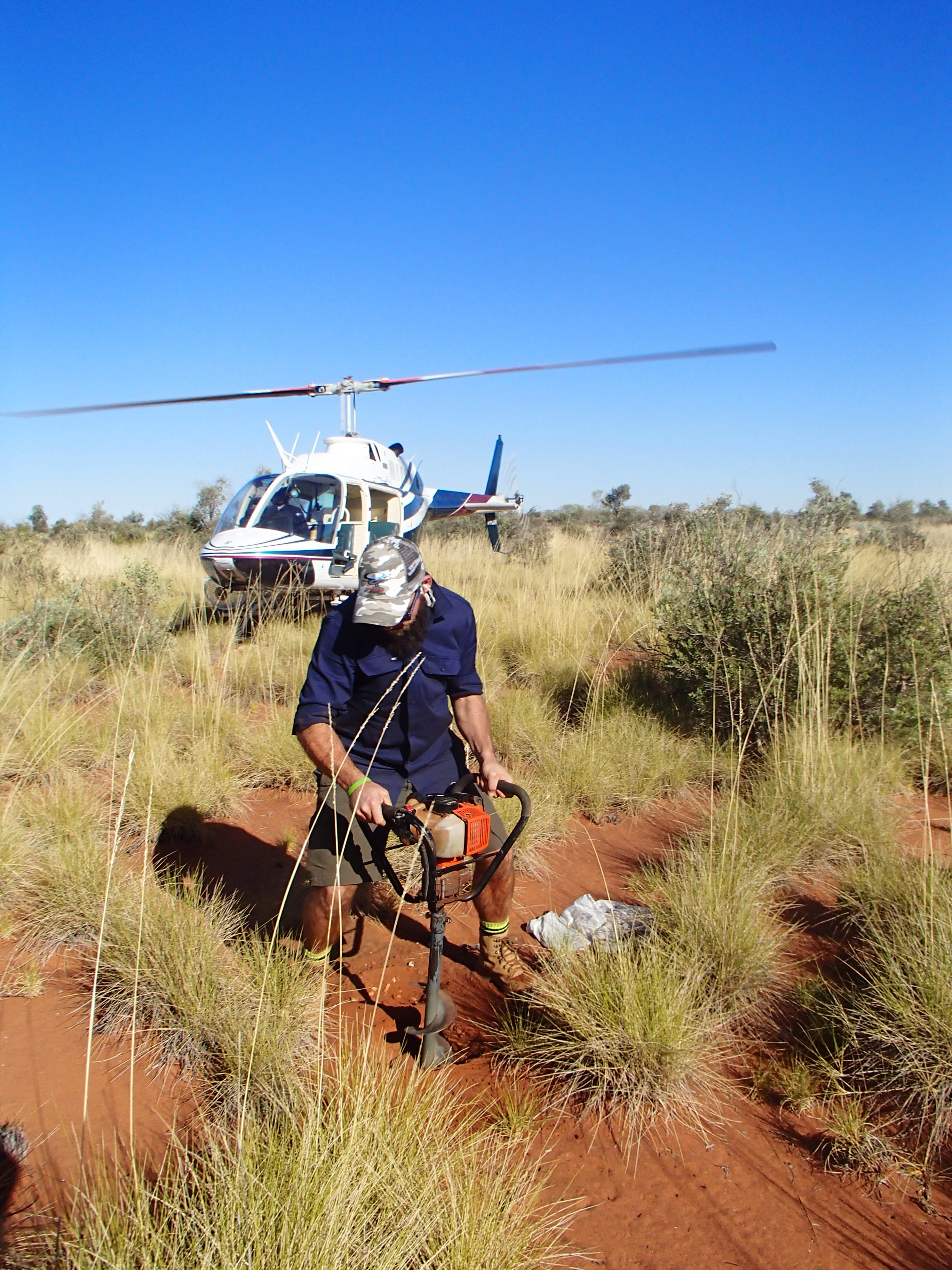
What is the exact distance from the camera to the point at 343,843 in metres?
2.83

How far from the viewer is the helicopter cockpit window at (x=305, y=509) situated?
30.1ft

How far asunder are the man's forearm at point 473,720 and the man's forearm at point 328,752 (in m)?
0.49

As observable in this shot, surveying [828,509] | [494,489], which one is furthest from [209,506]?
[828,509]

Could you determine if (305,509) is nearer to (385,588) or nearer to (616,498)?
(385,588)

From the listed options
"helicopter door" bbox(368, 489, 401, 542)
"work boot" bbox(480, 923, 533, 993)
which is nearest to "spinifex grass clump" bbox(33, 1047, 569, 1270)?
"work boot" bbox(480, 923, 533, 993)

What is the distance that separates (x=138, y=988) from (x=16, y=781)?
2.57 metres

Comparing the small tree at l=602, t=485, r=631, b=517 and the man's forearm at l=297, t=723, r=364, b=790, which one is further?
the small tree at l=602, t=485, r=631, b=517

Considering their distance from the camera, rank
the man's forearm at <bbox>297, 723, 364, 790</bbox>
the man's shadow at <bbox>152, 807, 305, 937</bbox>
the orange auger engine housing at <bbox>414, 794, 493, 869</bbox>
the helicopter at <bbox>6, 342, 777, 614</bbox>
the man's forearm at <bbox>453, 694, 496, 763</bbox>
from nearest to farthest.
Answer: the orange auger engine housing at <bbox>414, 794, 493, 869</bbox> → the man's forearm at <bbox>297, 723, 364, 790</bbox> → the man's forearm at <bbox>453, 694, 496, 763</bbox> → the man's shadow at <bbox>152, 807, 305, 937</bbox> → the helicopter at <bbox>6, 342, 777, 614</bbox>

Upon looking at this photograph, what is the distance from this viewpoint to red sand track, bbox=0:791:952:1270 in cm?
201

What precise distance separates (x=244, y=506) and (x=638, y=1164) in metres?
8.47

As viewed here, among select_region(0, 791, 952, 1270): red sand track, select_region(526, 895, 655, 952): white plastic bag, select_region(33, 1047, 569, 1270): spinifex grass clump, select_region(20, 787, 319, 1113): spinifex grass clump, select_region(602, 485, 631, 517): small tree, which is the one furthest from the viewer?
select_region(602, 485, 631, 517): small tree

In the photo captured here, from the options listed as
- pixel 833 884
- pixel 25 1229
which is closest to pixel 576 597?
pixel 833 884

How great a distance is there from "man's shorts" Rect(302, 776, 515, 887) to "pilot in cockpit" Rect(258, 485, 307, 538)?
6.64 m

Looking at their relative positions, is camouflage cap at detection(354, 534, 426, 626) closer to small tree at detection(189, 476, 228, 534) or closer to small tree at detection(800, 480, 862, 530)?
small tree at detection(800, 480, 862, 530)
